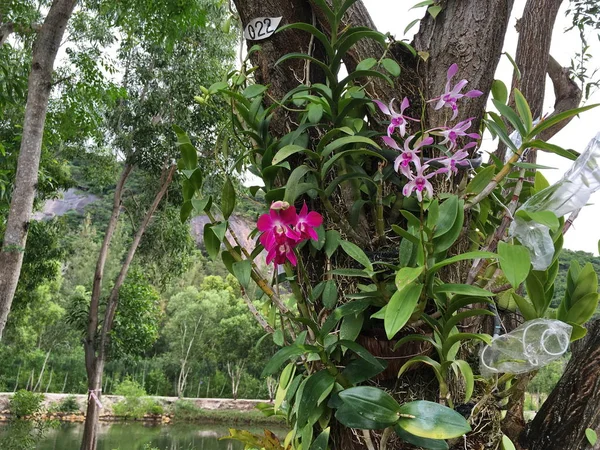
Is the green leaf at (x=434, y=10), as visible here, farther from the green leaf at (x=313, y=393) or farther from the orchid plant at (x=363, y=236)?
the green leaf at (x=313, y=393)

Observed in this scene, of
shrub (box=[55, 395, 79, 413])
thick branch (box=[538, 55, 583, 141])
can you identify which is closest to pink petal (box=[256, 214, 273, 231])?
thick branch (box=[538, 55, 583, 141])

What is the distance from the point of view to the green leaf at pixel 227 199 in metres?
0.82

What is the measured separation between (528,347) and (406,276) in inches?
9.2

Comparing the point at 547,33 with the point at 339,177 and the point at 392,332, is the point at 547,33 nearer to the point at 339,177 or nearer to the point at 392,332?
the point at 339,177

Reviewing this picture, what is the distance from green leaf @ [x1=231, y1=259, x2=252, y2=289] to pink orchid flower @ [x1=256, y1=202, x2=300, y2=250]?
0.20 feet

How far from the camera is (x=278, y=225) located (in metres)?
0.73

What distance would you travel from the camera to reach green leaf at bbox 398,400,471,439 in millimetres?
626

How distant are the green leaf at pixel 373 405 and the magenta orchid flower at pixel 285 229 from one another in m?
0.19

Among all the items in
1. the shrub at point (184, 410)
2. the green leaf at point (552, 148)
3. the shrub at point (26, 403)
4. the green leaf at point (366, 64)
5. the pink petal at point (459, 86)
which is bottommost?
the shrub at point (184, 410)

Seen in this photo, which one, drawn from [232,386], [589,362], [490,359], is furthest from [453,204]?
[232,386]

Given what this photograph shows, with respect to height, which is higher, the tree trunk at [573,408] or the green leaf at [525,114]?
the green leaf at [525,114]

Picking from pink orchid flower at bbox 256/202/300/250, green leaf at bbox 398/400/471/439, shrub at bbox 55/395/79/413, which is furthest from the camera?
shrub at bbox 55/395/79/413

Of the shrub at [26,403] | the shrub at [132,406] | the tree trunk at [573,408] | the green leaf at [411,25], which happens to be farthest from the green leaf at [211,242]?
the shrub at [132,406]

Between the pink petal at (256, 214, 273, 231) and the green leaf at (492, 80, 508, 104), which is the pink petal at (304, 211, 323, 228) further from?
the green leaf at (492, 80, 508, 104)
